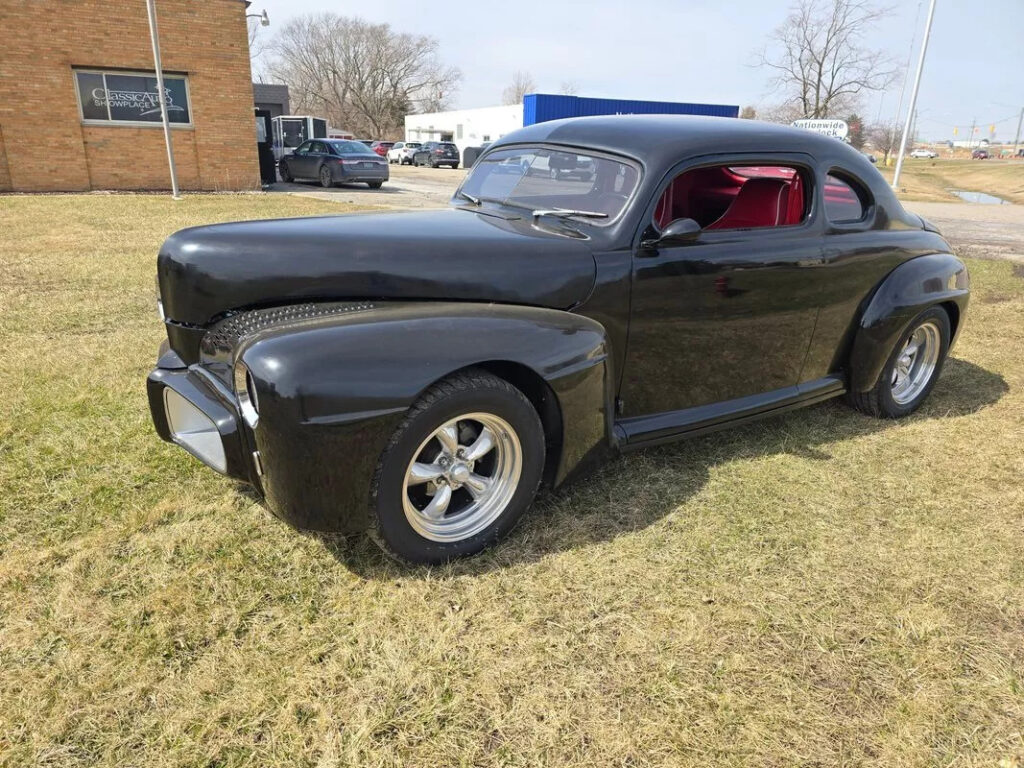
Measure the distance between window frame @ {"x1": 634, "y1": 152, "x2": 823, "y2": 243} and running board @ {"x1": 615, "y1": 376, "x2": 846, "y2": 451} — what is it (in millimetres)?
816

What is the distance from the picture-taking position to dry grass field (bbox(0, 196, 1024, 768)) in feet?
6.15

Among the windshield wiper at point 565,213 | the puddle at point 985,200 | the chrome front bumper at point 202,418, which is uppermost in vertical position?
the windshield wiper at point 565,213

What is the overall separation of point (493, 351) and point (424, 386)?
12.1 inches

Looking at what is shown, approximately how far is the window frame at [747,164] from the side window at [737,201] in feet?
0.12

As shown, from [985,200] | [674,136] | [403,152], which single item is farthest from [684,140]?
[403,152]

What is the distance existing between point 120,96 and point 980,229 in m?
19.9

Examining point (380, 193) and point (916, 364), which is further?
point (380, 193)

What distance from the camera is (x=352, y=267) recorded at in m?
2.65

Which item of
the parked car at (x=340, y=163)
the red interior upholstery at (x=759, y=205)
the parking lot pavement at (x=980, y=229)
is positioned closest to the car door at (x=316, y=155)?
the parked car at (x=340, y=163)

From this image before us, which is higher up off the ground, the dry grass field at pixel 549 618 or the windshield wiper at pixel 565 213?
the windshield wiper at pixel 565 213

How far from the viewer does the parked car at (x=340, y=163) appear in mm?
19016

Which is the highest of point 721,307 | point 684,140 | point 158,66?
point 158,66

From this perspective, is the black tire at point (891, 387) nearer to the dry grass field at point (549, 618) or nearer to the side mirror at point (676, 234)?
the dry grass field at point (549, 618)

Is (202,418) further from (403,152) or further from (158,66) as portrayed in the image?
(403,152)
